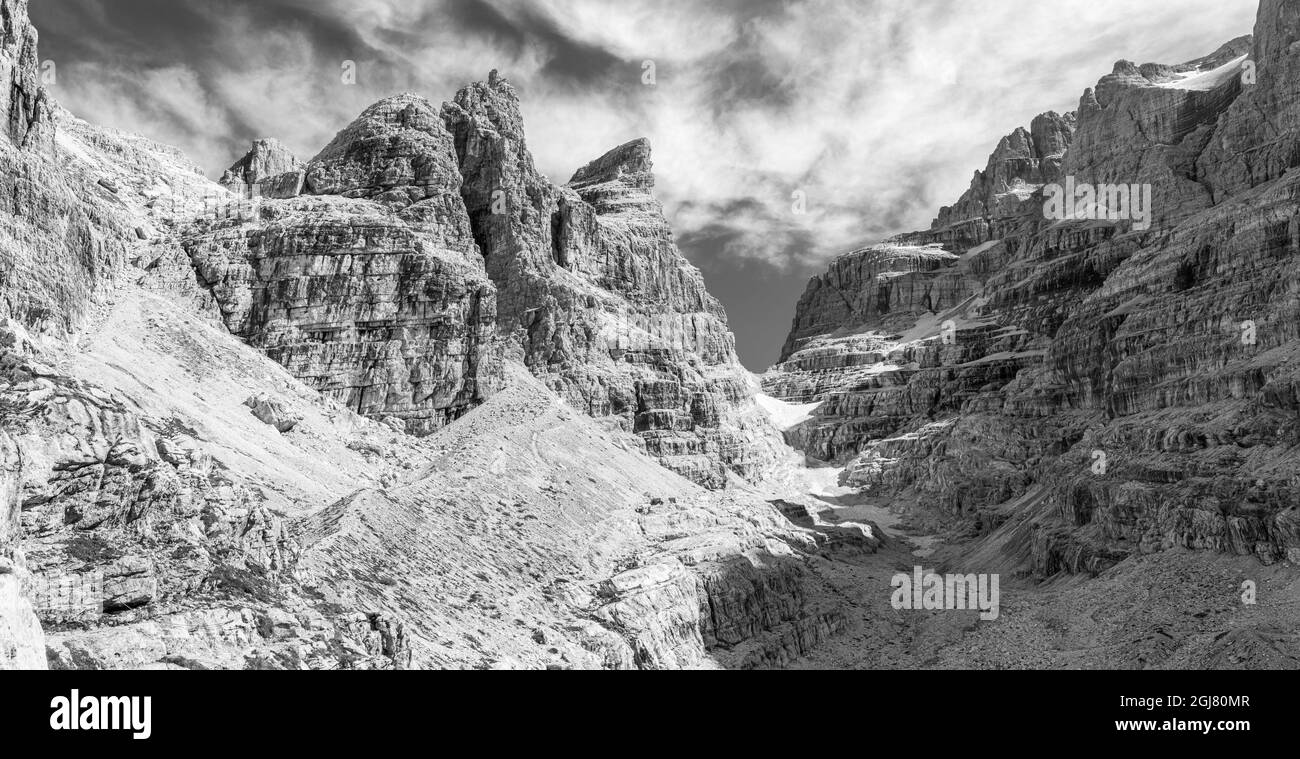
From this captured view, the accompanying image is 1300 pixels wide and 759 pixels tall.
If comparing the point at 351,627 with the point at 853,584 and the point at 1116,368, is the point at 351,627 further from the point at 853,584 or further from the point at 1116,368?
the point at 1116,368

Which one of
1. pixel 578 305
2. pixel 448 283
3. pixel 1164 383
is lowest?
pixel 1164 383

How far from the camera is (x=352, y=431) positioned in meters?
96.4

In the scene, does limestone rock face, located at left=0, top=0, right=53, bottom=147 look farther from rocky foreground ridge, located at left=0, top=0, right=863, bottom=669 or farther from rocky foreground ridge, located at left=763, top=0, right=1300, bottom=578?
rocky foreground ridge, located at left=763, top=0, right=1300, bottom=578

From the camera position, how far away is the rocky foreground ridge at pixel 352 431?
129 feet

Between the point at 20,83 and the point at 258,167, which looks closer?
the point at 20,83

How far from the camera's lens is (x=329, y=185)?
408 ft

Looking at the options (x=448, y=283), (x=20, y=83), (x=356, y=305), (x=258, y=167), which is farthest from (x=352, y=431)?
(x=258, y=167)

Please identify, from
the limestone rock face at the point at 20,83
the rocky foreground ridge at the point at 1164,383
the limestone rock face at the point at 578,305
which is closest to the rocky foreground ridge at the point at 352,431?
the limestone rock face at the point at 20,83

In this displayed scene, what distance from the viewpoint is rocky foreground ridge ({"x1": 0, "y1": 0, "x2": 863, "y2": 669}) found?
1548 inches

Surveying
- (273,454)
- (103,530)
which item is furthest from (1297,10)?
(103,530)

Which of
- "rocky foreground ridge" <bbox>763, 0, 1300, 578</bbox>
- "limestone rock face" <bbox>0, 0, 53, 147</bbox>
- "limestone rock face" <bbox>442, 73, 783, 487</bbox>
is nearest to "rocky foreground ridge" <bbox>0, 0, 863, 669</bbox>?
"limestone rock face" <bbox>0, 0, 53, 147</bbox>

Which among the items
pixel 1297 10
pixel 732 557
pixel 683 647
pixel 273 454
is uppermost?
pixel 1297 10

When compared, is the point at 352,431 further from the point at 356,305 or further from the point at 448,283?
the point at 448,283

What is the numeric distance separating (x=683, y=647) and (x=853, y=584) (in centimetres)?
4084
